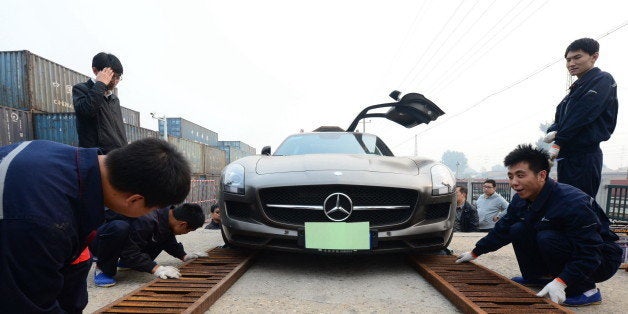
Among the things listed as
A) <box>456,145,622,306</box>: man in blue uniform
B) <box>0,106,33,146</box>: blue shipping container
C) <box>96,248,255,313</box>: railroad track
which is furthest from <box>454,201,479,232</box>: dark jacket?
<box>0,106,33,146</box>: blue shipping container

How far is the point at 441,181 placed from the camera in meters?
2.40

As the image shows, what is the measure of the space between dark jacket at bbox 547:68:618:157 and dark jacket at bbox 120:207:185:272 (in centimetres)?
297

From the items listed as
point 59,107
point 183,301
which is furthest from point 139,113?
point 183,301

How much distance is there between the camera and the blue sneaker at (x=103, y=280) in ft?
7.06

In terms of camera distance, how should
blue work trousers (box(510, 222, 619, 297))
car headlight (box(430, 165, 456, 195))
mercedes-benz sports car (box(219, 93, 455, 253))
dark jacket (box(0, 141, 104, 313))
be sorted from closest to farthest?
dark jacket (box(0, 141, 104, 313)) → blue work trousers (box(510, 222, 619, 297)) → mercedes-benz sports car (box(219, 93, 455, 253)) → car headlight (box(430, 165, 456, 195))

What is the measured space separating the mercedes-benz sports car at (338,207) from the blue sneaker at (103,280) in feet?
2.55

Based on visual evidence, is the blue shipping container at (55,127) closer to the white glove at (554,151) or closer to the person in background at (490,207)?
the person in background at (490,207)

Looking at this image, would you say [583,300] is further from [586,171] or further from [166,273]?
[166,273]

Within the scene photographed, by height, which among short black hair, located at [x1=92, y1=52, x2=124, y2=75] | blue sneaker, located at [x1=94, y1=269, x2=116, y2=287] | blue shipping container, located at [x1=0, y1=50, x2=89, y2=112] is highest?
blue shipping container, located at [x1=0, y1=50, x2=89, y2=112]

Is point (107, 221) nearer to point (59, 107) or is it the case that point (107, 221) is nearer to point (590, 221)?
point (590, 221)

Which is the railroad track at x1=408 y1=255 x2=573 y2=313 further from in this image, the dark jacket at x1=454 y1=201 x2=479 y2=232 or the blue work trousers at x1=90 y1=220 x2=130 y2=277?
the dark jacket at x1=454 y1=201 x2=479 y2=232

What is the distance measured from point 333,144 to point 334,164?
0.99 meters

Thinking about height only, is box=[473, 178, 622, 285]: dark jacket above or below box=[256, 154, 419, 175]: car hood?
below

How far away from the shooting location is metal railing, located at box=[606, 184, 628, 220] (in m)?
6.29
